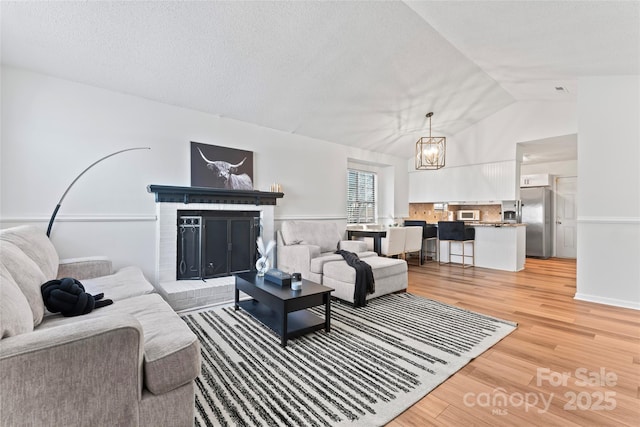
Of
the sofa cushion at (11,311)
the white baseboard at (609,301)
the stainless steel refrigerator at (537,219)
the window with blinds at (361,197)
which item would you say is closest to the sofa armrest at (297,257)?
the window with blinds at (361,197)

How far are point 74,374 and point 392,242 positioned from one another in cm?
452

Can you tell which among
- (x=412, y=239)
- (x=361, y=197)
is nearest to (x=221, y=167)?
(x=361, y=197)

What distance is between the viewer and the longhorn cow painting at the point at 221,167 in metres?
3.84

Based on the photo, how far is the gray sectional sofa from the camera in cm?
98

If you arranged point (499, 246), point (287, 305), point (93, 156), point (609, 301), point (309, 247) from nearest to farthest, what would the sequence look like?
1. point (287, 305)
2. point (93, 156)
3. point (609, 301)
4. point (309, 247)
5. point (499, 246)

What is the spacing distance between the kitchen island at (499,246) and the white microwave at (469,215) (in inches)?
36.7

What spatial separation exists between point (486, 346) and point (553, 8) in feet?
9.73

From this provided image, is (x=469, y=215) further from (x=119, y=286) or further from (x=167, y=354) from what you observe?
(x=167, y=354)

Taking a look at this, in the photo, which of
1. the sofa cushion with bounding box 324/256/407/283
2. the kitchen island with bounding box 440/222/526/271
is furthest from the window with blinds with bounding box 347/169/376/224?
the sofa cushion with bounding box 324/256/407/283

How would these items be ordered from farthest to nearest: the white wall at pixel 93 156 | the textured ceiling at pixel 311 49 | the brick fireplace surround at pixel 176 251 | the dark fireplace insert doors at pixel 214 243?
the dark fireplace insert doors at pixel 214 243
the brick fireplace surround at pixel 176 251
the white wall at pixel 93 156
the textured ceiling at pixel 311 49

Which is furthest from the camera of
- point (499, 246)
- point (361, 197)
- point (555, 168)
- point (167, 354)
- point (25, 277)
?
point (555, 168)

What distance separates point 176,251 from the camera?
139 inches

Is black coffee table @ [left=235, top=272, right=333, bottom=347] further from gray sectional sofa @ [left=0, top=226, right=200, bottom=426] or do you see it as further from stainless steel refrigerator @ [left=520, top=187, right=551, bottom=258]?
stainless steel refrigerator @ [left=520, top=187, right=551, bottom=258]

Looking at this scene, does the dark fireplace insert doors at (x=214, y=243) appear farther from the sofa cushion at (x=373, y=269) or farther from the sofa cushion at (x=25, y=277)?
the sofa cushion at (x=25, y=277)
